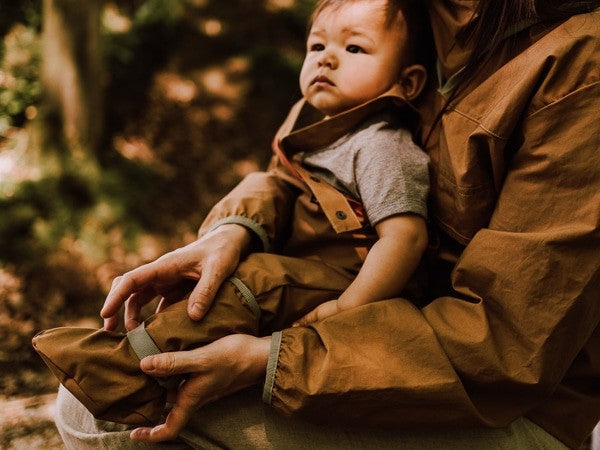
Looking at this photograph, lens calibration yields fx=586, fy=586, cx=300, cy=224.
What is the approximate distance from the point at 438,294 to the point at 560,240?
506mm

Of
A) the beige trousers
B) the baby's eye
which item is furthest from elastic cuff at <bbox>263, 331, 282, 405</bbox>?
the baby's eye

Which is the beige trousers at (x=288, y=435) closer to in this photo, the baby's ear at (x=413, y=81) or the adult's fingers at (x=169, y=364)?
the adult's fingers at (x=169, y=364)

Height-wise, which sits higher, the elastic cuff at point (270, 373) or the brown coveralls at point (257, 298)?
the brown coveralls at point (257, 298)

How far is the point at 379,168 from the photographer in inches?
61.9

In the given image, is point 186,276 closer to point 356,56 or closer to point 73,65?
point 356,56

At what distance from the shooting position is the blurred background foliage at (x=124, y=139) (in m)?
4.02

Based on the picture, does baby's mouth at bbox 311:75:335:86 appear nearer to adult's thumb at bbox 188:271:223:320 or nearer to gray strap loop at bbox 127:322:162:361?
adult's thumb at bbox 188:271:223:320

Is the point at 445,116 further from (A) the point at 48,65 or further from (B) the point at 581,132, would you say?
(A) the point at 48,65

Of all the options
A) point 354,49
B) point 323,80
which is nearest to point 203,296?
point 323,80

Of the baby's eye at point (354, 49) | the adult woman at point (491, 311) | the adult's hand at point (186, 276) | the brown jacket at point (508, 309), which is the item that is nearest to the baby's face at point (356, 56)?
the baby's eye at point (354, 49)

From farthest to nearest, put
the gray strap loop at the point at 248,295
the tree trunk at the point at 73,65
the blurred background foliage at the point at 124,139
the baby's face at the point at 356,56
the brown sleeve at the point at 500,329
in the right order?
the tree trunk at the point at 73,65
the blurred background foliage at the point at 124,139
the baby's face at the point at 356,56
the gray strap loop at the point at 248,295
the brown sleeve at the point at 500,329

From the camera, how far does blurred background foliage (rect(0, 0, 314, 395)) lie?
4.02 m

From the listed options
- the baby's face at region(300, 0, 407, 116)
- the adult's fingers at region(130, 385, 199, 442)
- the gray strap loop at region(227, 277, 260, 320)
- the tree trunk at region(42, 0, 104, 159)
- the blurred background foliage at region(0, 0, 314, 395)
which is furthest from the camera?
the tree trunk at region(42, 0, 104, 159)

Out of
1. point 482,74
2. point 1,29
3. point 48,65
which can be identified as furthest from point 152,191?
point 482,74
